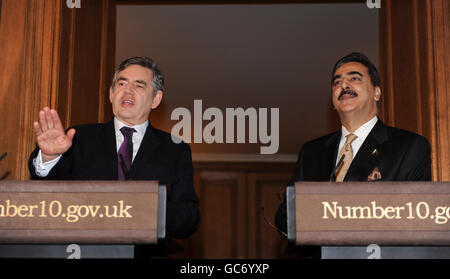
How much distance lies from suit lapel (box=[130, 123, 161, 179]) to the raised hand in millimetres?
286

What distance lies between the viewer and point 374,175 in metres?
1.70

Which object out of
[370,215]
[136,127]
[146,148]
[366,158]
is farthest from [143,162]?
[370,215]

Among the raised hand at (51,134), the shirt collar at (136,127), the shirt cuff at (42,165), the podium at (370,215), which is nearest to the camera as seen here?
the podium at (370,215)

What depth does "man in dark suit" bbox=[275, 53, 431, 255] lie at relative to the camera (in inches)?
67.1

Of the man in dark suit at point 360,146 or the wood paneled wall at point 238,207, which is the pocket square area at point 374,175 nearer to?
the man in dark suit at point 360,146

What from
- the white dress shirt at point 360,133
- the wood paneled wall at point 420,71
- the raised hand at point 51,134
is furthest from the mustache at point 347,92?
the raised hand at point 51,134

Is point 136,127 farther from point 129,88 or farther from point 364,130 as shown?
point 364,130

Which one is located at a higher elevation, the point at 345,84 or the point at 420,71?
the point at 420,71

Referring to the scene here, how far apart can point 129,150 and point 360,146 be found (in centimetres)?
72

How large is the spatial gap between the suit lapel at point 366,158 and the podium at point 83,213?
71 cm

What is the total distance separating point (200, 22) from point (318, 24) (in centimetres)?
78

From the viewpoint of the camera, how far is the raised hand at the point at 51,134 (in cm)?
146

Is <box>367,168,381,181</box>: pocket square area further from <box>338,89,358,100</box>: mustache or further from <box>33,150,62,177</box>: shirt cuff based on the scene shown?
<box>33,150,62,177</box>: shirt cuff
